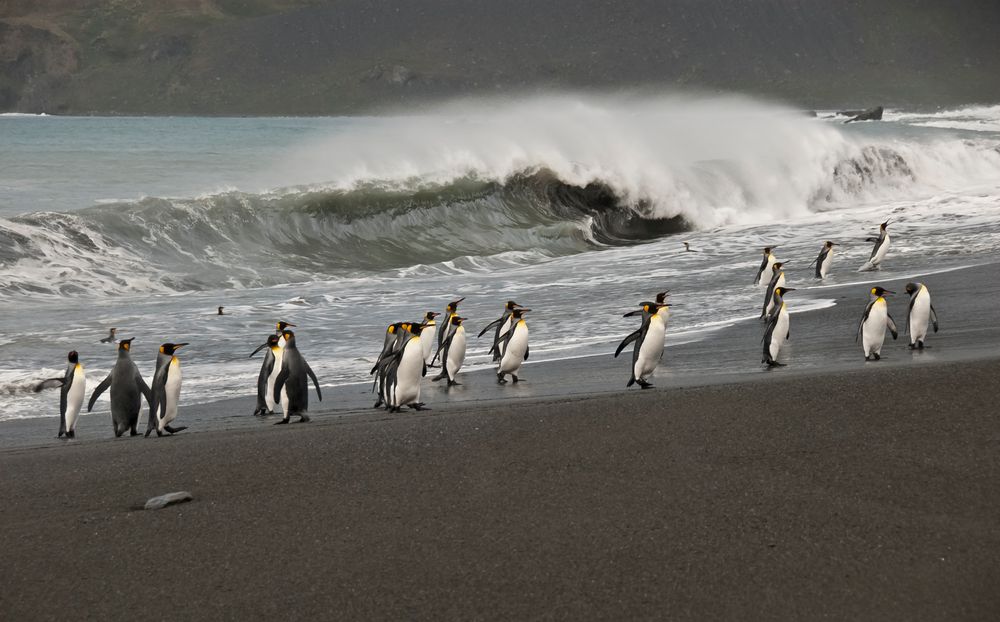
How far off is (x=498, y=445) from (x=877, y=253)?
935cm

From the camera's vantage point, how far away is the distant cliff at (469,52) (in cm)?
13450

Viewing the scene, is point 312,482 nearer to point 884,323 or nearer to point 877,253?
point 884,323

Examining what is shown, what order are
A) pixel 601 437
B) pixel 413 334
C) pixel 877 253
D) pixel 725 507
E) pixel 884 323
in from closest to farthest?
1. pixel 725 507
2. pixel 601 437
3. pixel 413 334
4. pixel 884 323
5. pixel 877 253

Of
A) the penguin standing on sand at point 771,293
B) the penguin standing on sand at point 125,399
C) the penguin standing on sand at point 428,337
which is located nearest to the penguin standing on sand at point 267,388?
the penguin standing on sand at point 125,399

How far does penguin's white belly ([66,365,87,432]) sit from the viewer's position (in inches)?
286

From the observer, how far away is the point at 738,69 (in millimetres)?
134000

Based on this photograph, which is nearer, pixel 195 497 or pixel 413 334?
pixel 195 497

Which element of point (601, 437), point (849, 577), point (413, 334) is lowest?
point (849, 577)

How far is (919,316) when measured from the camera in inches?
328

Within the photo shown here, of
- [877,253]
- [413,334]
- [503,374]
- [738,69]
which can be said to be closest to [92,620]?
[413,334]

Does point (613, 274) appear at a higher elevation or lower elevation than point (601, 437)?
higher

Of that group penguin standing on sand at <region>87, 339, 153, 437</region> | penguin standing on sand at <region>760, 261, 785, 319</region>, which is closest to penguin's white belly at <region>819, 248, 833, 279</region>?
penguin standing on sand at <region>760, 261, 785, 319</region>

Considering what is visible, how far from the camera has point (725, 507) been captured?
417cm

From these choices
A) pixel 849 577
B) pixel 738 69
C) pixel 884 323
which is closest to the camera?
pixel 849 577
